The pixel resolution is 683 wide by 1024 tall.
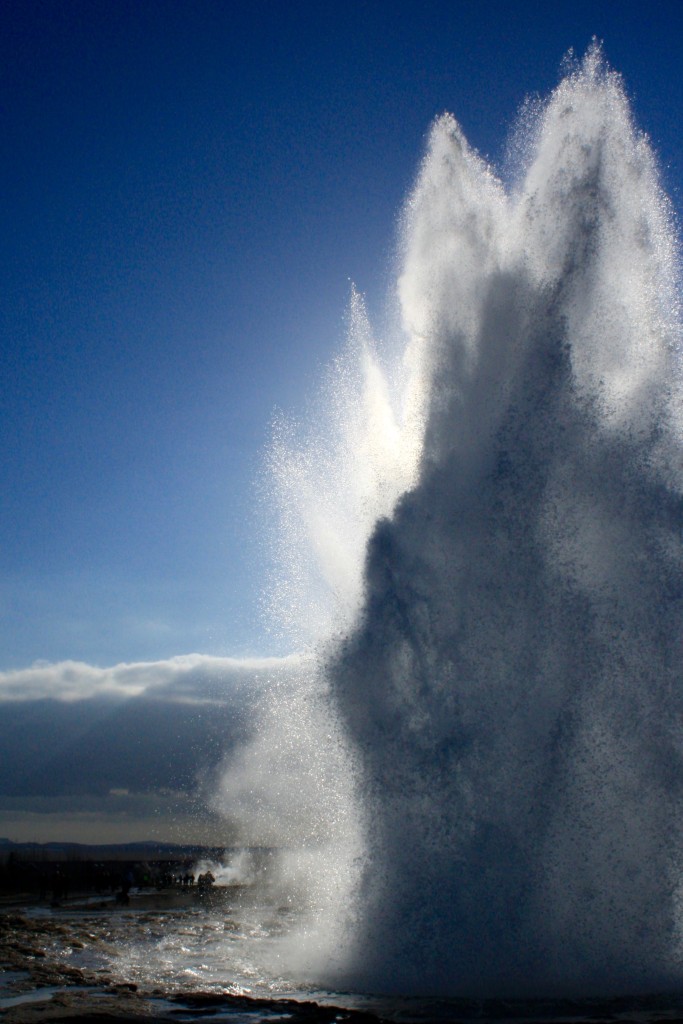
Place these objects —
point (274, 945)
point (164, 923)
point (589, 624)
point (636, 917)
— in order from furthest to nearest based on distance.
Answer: point (164, 923)
point (274, 945)
point (589, 624)
point (636, 917)

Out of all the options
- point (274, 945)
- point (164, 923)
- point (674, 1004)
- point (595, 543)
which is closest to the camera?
point (674, 1004)

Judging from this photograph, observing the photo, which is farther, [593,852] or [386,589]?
[386,589]

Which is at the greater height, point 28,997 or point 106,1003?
point 106,1003

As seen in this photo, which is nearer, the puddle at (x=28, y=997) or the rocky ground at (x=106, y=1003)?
the rocky ground at (x=106, y=1003)

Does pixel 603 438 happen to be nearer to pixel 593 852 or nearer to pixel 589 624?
pixel 589 624

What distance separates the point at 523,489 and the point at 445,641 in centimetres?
407

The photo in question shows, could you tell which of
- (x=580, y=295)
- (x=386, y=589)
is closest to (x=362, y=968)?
(x=386, y=589)

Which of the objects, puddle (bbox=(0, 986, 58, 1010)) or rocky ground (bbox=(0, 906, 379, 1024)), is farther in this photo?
puddle (bbox=(0, 986, 58, 1010))

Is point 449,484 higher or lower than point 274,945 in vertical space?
higher

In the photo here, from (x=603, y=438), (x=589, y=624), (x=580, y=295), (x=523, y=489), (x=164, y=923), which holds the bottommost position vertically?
(x=164, y=923)

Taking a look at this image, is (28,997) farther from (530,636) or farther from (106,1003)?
(530,636)

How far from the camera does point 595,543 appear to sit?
1850 centimetres

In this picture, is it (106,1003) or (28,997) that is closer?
(106,1003)

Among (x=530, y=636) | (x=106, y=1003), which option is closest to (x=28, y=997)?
(x=106, y=1003)
